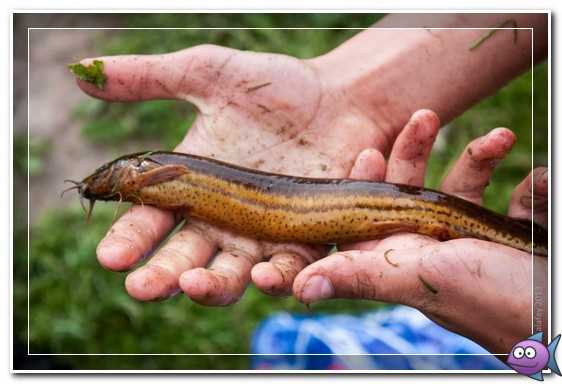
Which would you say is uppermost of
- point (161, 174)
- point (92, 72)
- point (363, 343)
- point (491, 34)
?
point (491, 34)

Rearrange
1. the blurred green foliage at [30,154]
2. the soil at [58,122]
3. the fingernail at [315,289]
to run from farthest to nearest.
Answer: the soil at [58,122], the blurred green foliage at [30,154], the fingernail at [315,289]

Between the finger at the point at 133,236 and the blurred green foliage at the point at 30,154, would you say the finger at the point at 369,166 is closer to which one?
the finger at the point at 133,236

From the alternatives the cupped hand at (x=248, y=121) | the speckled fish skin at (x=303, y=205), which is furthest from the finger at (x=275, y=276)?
the speckled fish skin at (x=303, y=205)

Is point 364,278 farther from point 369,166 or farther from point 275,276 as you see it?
point 369,166

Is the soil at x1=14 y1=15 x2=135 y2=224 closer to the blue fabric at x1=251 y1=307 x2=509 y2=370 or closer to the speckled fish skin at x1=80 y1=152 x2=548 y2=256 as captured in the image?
the speckled fish skin at x1=80 y1=152 x2=548 y2=256

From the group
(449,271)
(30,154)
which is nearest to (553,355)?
(449,271)

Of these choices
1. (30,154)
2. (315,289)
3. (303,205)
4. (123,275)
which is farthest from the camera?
(123,275)
